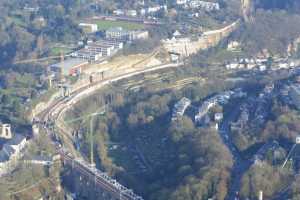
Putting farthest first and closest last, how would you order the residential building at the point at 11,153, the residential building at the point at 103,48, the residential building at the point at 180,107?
the residential building at the point at 103,48
the residential building at the point at 180,107
the residential building at the point at 11,153

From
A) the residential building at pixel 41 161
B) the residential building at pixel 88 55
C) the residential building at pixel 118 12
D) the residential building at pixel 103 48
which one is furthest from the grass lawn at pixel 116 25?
the residential building at pixel 41 161

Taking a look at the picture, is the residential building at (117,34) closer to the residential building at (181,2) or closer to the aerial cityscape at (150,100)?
the aerial cityscape at (150,100)

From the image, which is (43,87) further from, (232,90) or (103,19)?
(103,19)

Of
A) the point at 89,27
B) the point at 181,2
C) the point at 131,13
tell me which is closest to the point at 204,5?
the point at 181,2

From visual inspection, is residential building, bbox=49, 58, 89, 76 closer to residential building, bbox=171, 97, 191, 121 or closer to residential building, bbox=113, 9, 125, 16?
residential building, bbox=171, 97, 191, 121

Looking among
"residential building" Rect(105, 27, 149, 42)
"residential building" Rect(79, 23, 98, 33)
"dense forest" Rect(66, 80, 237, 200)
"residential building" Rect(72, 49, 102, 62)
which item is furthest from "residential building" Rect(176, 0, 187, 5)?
"dense forest" Rect(66, 80, 237, 200)

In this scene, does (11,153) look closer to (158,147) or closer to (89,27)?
(158,147)
